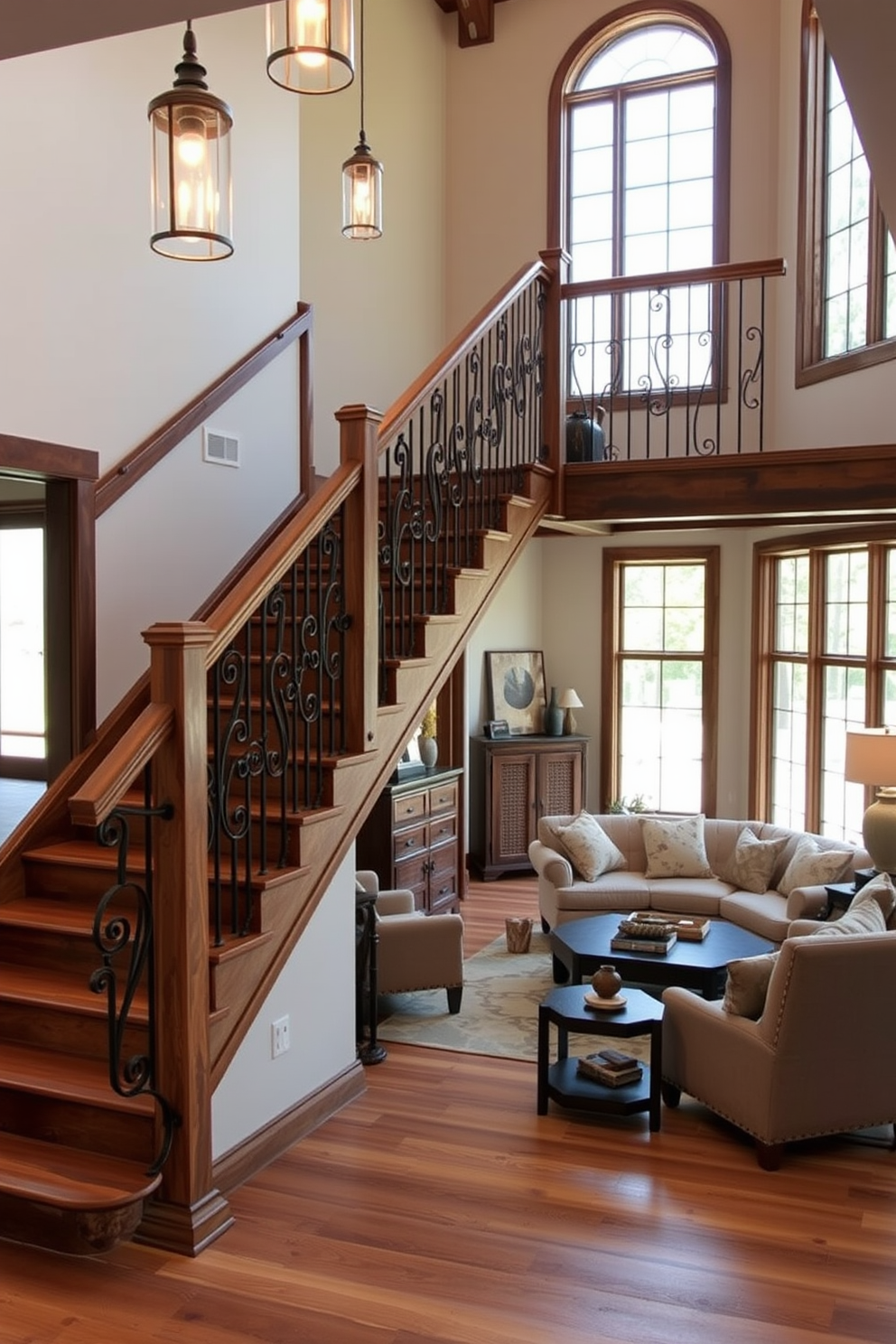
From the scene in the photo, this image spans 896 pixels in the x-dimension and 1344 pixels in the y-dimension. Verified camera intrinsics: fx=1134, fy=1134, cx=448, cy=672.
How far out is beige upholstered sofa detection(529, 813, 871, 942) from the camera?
21.1 ft

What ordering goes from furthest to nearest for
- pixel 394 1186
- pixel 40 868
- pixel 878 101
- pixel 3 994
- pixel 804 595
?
pixel 804 595, pixel 40 868, pixel 394 1186, pixel 3 994, pixel 878 101

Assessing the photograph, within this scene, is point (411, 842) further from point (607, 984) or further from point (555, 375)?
point (555, 375)

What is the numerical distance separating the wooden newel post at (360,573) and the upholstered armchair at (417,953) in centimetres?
190

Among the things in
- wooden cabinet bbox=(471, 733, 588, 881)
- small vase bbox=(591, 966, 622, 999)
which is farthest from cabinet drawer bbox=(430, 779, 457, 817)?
small vase bbox=(591, 966, 622, 999)

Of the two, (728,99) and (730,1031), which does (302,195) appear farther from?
(730,1031)

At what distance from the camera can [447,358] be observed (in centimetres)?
469

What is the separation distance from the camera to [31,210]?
415 cm

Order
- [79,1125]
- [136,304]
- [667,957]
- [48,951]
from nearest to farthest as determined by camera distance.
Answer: [79,1125]
[48,951]
[136,304]
[667,957]

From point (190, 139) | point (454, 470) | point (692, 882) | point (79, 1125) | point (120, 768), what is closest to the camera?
point (190, 139)

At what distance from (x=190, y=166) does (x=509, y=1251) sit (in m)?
3.17

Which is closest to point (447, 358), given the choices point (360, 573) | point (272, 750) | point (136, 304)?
point (360, 573)

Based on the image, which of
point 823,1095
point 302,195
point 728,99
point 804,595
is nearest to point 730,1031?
point 823,1095

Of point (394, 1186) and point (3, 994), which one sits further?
point (394, 1186)

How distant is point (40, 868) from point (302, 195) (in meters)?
4.55
